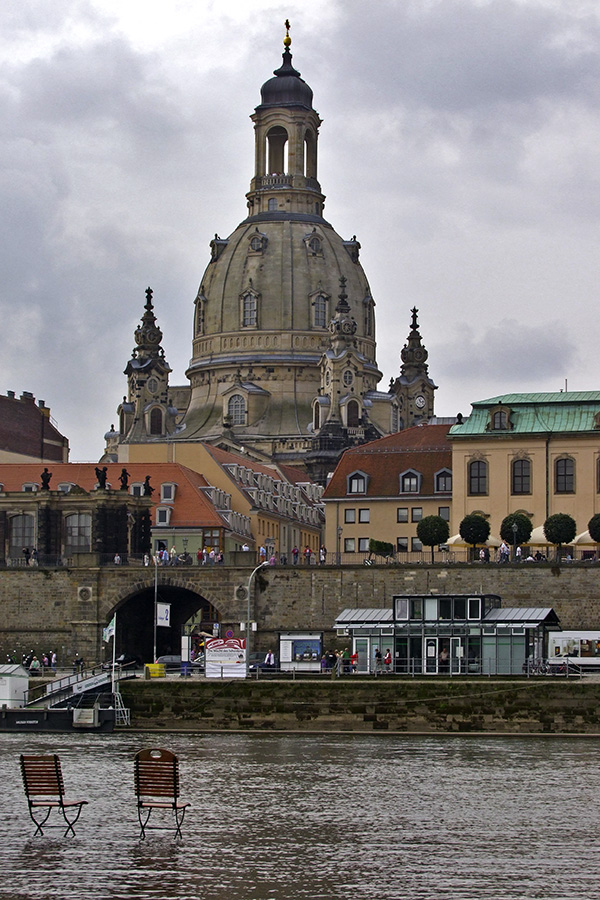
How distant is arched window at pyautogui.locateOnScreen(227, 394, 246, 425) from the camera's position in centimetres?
17388

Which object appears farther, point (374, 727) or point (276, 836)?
point (374, 727)

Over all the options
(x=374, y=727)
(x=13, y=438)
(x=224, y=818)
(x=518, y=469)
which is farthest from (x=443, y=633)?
(x=13, y=438)

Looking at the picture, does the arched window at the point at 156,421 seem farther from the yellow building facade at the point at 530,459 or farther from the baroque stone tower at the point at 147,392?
the yellow building facade at the point at 530,459

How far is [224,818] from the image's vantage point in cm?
3794

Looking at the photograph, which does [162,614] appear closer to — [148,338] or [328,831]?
[328,831]

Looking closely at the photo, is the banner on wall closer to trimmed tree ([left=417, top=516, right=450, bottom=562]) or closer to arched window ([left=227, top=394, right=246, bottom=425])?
trimmed tree ([left=417, top=516, right=450, bottom=562])

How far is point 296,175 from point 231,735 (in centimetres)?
12855

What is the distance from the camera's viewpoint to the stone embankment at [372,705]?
65438 millimetres

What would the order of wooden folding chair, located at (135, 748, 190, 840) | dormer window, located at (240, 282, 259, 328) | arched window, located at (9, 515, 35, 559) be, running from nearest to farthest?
wooden folding chair, located at (135, 748, 190, 840) < arched window, located at (9, 515, 35, 559) < dormer window, located at (240, 282, 259, 328)

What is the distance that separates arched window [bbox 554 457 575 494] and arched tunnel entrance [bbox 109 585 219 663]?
19.5m

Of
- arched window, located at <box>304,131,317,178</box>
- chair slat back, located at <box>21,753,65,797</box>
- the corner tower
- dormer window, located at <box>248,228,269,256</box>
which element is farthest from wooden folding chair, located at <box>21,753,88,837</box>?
arched window, located at <box>304,131,317,178</box>

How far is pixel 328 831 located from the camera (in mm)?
35875

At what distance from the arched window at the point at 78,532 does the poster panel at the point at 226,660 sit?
28.7 metres

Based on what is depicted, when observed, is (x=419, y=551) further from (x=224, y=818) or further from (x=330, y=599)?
(x=224, y=818)
